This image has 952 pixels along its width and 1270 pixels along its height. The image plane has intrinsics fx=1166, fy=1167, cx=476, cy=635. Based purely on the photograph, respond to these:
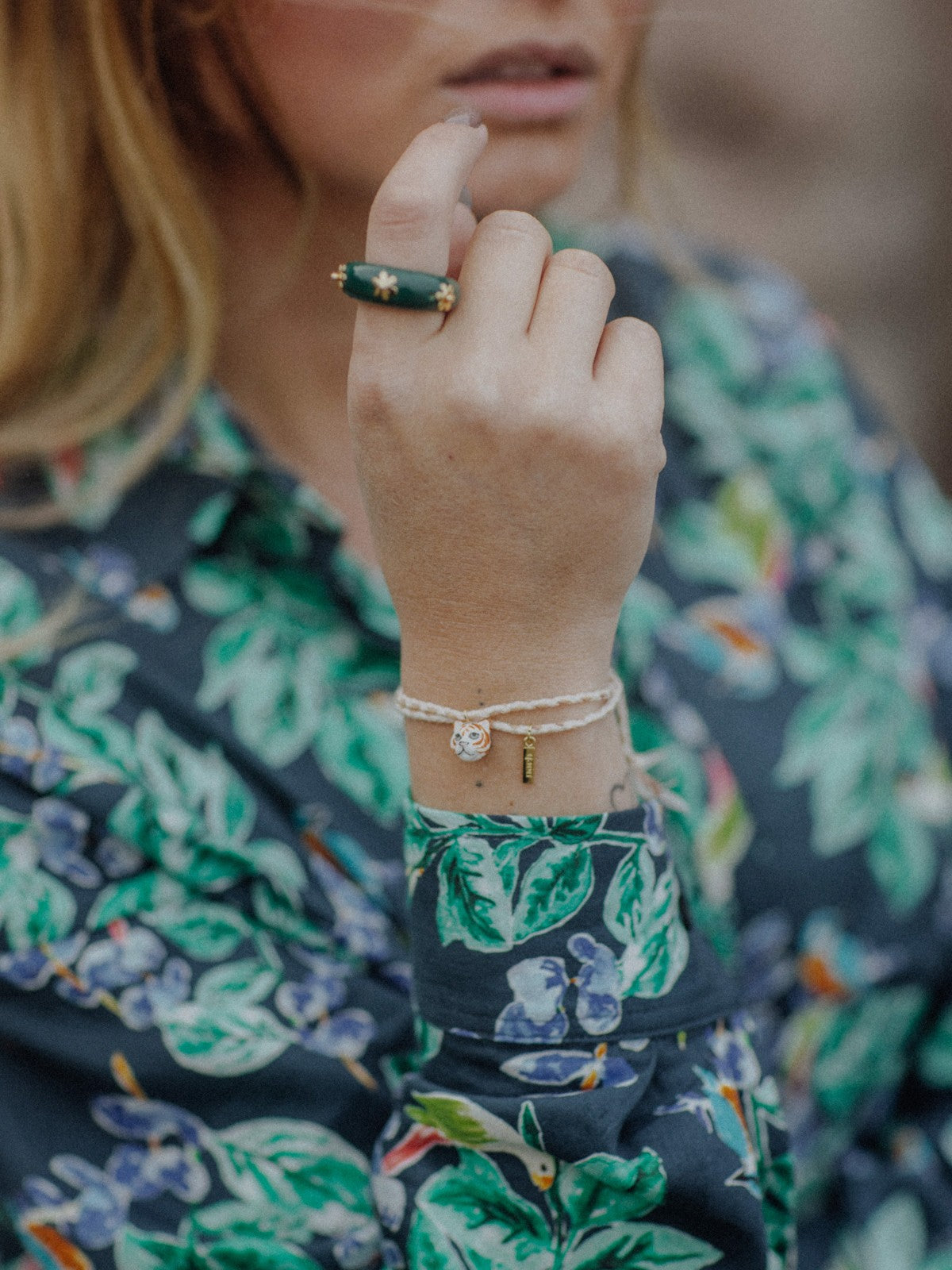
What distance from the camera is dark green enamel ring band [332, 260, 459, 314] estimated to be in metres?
0.61

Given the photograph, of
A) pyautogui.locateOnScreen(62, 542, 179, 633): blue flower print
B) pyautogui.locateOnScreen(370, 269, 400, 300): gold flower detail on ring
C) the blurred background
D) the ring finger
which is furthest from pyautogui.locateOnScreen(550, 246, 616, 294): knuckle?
the blurred background

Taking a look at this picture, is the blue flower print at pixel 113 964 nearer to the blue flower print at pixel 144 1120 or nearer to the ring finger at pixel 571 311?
the blue flower print at pixel 144 1120

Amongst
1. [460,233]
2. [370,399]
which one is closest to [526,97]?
[460,233]

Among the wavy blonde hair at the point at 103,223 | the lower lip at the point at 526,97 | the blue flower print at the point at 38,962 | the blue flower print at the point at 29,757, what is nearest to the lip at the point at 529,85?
the lower lip at the point at 526,97

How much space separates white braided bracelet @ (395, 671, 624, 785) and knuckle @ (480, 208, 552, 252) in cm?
26

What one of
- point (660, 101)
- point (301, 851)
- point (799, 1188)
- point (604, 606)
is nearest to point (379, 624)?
point (301, 851)

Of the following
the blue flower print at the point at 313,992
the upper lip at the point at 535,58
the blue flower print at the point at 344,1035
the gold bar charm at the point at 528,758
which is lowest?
the blue flower print at the point at 344,1035

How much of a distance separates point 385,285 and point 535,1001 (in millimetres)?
411

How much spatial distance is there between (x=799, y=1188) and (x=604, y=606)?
64 cm

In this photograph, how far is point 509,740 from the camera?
67cm

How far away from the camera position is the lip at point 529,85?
32.9 inches

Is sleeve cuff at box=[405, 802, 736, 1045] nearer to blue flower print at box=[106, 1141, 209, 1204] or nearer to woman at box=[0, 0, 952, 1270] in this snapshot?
woman at box=[0, 0, 952, 1270]

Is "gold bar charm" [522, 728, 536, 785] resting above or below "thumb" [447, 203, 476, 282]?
below

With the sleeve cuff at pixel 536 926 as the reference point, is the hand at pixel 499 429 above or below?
above
